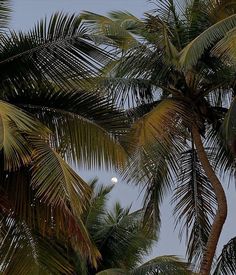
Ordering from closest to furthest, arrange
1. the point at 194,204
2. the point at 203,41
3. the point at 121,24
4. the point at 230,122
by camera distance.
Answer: the point at 203,41, the point at 230,122, the point at 194,204, the point at 121,24

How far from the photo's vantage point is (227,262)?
1265 centimetres

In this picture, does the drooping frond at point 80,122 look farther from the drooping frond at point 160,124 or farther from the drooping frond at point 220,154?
the drooping frond at point 220,154

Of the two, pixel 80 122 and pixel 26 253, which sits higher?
pixel 80 122

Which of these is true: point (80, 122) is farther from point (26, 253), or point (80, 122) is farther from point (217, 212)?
point (217, 212)

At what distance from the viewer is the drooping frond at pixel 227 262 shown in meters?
12.6

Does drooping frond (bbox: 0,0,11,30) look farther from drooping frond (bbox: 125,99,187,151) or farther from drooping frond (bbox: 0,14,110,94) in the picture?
drooping frond (bbox: 125,99,187,151)

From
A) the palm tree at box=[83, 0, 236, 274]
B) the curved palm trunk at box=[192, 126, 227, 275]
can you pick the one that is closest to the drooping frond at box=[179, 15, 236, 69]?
the palm tree at box=[83, 0, 236, 274]

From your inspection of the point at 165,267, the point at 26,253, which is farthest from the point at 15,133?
the point at 165,267

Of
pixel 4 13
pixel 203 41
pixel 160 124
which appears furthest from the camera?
pixel 160 124

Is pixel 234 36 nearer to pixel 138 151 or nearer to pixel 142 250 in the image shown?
pixel 138 151

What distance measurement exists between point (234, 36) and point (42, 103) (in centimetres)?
272

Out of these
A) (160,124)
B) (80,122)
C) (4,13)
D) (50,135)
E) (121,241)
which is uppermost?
(4,13)

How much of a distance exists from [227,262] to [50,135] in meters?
6.26

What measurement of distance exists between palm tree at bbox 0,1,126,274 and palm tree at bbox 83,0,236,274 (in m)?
2.95
